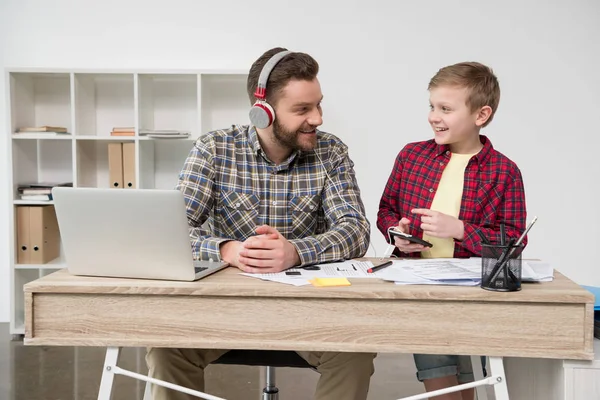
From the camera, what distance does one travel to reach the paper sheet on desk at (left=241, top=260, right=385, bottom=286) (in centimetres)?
A: 158

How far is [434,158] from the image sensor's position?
86.5 inches

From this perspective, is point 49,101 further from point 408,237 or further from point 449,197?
point 408,237

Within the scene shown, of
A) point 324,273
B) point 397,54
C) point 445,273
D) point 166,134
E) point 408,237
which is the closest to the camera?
point 445,273

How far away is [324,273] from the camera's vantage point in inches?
66.9

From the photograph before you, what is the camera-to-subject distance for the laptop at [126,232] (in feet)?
4.80

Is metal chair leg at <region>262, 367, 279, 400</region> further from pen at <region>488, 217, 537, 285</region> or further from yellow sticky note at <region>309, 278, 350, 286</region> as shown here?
pen at <region>488, 217, 537, 285</region>

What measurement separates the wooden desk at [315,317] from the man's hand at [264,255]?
0.18 meters

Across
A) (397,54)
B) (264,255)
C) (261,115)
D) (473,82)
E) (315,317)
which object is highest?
(397,54)

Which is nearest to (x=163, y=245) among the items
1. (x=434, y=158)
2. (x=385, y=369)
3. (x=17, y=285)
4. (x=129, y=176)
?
(x=434, y=158)

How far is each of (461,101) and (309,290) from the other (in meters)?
0.94

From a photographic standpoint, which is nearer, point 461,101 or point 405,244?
point 405,244

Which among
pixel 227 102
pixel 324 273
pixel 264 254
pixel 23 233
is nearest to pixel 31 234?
pixel 23 233

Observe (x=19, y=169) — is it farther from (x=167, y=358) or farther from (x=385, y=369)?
(x=167, y=358)

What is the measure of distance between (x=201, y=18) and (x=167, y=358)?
3.03 m
